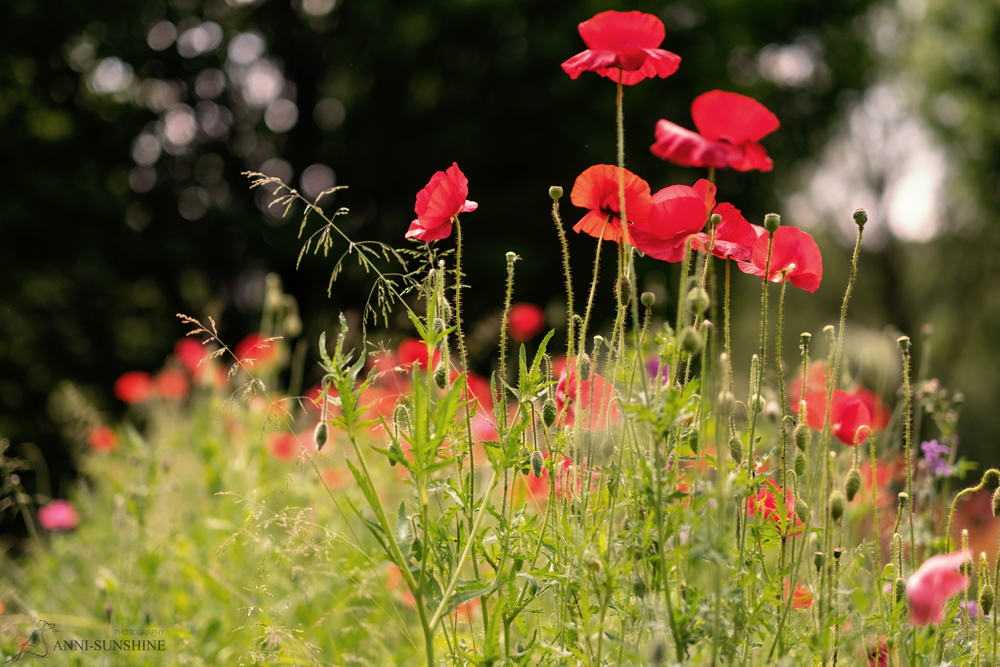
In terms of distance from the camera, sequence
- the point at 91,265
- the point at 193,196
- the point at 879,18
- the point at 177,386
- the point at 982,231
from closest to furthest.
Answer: the point at 177,386, the point at 91,265, the point at 193,196, the point at 879,18, the point at 982,231

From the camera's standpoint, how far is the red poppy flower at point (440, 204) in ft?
3.34

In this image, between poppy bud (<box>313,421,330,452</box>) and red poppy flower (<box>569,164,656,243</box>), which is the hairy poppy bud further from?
poppy bud (<box>313,421,330,452</box>)

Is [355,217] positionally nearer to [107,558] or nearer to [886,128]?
[107,558]

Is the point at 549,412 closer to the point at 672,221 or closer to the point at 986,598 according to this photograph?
the point at 672,221

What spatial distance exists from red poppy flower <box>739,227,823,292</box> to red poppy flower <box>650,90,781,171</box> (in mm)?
212

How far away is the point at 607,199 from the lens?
1.05m

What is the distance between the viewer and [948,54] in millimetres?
11203

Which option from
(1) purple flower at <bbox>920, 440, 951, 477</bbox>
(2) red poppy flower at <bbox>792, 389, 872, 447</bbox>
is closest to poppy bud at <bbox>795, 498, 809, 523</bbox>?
(2) red poppy flower at <bbox>792, 389, 872, 447</bbox>

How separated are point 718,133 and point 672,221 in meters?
0.18

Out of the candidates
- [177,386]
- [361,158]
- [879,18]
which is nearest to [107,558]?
[177,386]

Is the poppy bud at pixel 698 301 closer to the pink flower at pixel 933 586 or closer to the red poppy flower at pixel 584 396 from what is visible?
the red poppy flower at pixel 584 396

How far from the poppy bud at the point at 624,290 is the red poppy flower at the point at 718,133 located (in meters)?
0.18

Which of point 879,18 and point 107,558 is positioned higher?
point 879,18

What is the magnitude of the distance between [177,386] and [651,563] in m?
3.19
